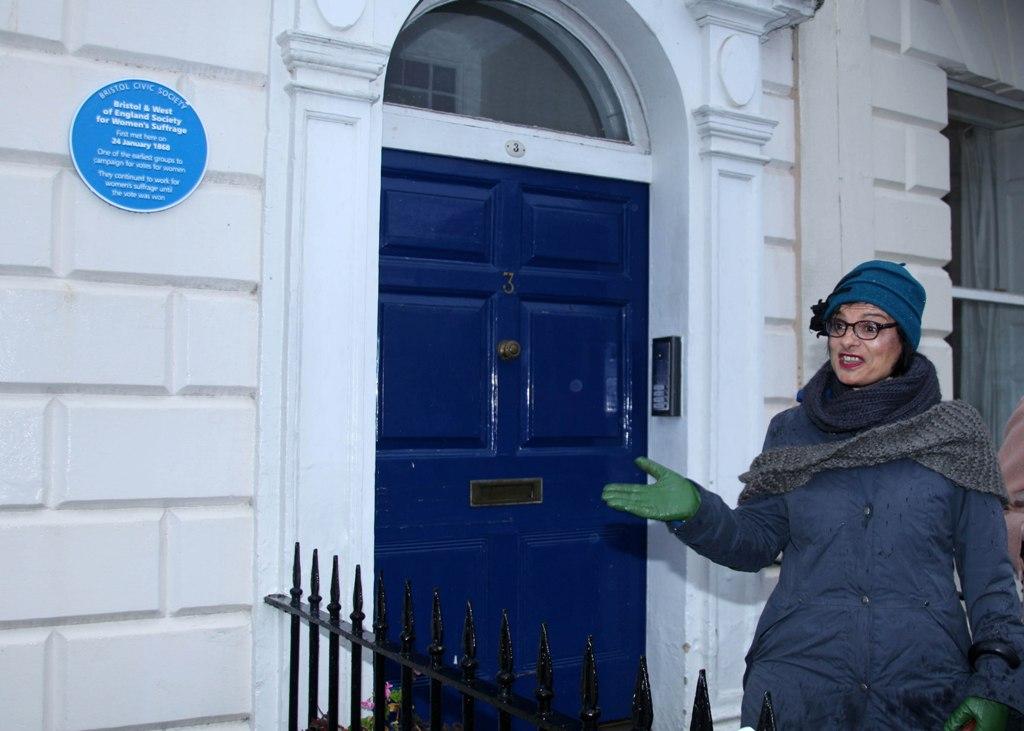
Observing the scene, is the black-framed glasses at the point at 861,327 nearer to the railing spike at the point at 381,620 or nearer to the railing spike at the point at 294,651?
the railing spike at the point at 381,620

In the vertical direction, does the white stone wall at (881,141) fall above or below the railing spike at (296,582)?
above

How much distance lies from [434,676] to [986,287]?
15.9ft

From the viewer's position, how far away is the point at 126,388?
3.14m

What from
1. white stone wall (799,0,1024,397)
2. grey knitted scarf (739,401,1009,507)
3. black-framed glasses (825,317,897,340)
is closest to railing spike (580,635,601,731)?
grey knitted scarf (739,401,1009,507)

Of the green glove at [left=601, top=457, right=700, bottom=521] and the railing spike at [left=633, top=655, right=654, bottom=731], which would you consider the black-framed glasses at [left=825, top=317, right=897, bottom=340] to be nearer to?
the green glove at [left=601, top=457, right=700, bottom=521]

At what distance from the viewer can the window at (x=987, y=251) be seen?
5.72 meters

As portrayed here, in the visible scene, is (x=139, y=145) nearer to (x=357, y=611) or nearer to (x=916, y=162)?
(x=357, y=611)

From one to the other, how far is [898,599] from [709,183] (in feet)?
7.46

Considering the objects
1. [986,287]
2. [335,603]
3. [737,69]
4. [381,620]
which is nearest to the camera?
[381,620]

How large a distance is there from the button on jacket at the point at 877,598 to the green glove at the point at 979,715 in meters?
0.06

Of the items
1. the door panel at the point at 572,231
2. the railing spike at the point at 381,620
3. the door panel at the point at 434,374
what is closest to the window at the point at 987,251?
the door panel at the point at 572,231

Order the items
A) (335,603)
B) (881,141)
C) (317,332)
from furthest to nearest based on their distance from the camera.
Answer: (881,141) → (317,332) → (335,603)

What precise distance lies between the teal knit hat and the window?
3366 mm

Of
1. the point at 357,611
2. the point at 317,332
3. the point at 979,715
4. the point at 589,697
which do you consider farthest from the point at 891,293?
the point at 317,332
